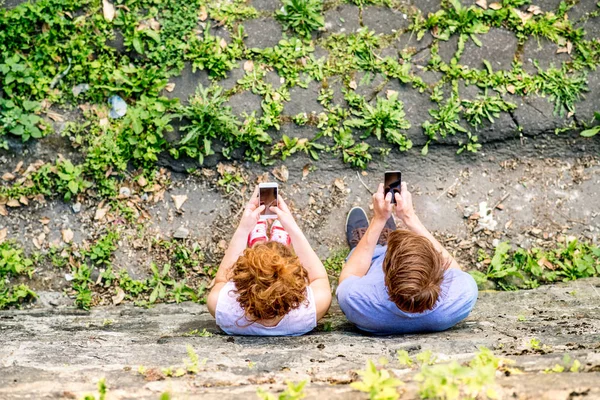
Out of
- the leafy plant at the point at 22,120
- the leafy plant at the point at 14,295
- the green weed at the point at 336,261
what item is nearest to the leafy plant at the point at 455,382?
the green weed at the point at 336,261

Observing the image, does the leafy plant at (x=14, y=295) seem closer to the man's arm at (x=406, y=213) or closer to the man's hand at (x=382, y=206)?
the man's hand at (x=382, y=206)

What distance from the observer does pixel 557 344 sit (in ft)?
12.4

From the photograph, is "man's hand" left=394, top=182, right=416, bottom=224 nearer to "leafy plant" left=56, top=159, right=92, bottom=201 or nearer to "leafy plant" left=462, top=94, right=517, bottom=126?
"leafy plant" left=462, top=94, right=517, bottom=126

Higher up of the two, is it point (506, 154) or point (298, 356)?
point (506, 154)

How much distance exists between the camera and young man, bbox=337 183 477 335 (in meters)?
3.92

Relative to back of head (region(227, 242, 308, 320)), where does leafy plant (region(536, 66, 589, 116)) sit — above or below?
above

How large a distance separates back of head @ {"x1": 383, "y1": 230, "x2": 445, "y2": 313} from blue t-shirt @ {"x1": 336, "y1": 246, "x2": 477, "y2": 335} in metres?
0.16

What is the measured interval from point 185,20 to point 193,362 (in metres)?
3.66

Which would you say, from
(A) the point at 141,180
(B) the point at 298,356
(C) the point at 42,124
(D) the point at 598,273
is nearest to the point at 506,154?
(D) the point at 598,273

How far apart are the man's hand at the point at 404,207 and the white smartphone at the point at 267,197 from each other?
1.13 metres

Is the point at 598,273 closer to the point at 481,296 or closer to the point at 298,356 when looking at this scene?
the point at 481,296

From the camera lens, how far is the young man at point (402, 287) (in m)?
3.92

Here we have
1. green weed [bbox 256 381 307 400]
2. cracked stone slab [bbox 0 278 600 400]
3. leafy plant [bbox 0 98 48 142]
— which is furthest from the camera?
leafy plant [bbox 0 98 48 142]

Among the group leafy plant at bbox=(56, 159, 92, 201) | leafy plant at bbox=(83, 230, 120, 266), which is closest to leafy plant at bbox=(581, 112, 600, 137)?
leafy plant at bbox=(83, 230, 120, 266)
